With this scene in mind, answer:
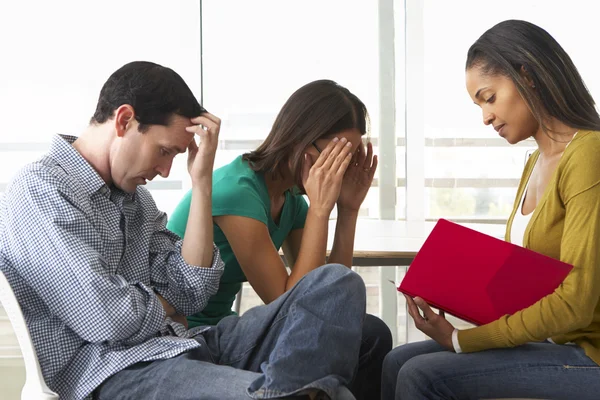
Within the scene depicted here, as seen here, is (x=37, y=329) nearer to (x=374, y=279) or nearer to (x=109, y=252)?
(x=109, y=252)

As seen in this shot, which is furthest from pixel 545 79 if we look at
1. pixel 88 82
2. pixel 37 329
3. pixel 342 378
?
pixel 88 82

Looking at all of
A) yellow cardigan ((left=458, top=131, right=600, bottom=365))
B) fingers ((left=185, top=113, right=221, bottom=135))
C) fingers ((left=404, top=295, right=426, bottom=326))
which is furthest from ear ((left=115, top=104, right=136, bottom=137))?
yellow cardigan ((left=458, top=131, right=600, bottom=365))

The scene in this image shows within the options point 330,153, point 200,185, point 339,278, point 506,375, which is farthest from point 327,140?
point 506,375

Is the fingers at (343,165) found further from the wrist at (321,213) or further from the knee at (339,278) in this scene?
the knee at (339,278)

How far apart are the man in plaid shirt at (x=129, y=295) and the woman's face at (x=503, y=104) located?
488 mm

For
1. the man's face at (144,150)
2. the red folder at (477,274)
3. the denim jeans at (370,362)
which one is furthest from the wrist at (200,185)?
the denim jeans at (370,362)

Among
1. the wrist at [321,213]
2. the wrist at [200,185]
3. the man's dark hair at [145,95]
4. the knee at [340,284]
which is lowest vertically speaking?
the knee at [340,284]

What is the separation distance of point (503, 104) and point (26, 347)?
992 millimetres

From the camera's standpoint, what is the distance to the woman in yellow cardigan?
1.39m

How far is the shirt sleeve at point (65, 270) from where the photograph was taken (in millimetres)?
1271

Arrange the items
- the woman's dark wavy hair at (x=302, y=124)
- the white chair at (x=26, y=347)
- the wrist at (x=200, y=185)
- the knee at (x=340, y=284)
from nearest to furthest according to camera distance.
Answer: the white chair at (x=26, y=347) < the knee at (x=340, y=284) < the wrist at (x=200, y=185) < the woman's dark wavy hair at (x=302, y=124)

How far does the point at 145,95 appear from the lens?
1473 millimetres

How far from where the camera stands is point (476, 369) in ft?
4.78

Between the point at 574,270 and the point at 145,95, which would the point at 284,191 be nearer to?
the point at 145,95
